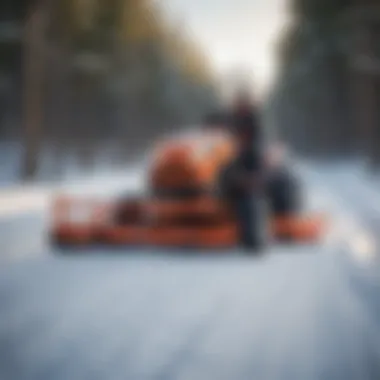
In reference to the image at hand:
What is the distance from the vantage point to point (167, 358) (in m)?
2.60

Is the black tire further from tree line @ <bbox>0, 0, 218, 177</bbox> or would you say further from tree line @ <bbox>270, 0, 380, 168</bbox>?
tree line @ <bbox>0, 0, 218, 177</bbox>

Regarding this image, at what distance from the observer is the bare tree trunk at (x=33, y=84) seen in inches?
140

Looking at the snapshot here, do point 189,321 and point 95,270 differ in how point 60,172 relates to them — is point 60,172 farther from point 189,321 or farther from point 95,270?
point 189,321

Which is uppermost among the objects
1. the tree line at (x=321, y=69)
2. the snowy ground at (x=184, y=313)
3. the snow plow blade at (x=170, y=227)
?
the tree line at (x=321, y=69)

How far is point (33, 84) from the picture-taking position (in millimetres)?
4219

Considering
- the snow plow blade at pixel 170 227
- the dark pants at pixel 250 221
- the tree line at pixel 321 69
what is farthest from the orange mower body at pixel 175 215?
the tree line at pixel 321 69

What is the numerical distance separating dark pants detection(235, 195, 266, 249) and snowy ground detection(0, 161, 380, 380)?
0.10 metres

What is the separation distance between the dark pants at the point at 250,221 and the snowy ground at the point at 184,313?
0.10 meters

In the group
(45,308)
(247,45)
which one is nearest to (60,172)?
(45,308)

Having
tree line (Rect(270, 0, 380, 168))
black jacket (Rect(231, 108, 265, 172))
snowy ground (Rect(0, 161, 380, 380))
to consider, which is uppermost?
tree line (Rect(270, 0, 380, 168))

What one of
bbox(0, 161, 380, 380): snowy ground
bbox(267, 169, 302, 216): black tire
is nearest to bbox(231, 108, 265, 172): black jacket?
bbox(0, 161, 380, 380): snowy ground

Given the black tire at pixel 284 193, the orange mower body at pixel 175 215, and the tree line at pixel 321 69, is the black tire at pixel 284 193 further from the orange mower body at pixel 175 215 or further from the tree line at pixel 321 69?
the tree line at pixel 321 69

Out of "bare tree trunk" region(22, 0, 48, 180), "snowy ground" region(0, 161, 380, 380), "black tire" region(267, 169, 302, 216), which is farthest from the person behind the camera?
"black tire" region(267, 169, 302, 216)

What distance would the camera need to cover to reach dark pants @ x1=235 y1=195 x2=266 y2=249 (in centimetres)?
464
